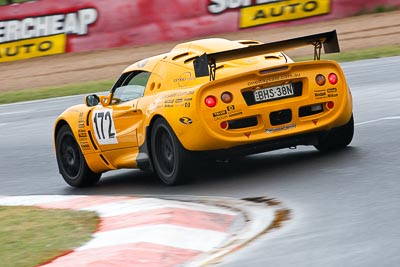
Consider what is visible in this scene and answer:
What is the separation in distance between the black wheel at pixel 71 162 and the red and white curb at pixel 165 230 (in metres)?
1.90

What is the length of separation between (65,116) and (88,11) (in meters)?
20.0

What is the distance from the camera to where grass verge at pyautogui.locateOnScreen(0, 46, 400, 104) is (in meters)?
Result: 24.6

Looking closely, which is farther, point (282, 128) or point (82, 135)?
point (82, 135)

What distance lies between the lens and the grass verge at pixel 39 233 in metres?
7.05

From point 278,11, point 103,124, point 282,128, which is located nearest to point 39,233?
point 282,128

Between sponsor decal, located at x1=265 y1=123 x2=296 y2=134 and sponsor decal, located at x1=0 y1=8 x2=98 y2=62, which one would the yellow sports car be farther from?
sponsor decal, located at x1=0 y1=8 x2=98 y2=62

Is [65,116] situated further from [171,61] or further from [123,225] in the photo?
[123,225]

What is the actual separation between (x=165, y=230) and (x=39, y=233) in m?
1.05

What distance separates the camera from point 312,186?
901 centimetres

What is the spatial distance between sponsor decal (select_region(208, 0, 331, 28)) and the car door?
21108mm

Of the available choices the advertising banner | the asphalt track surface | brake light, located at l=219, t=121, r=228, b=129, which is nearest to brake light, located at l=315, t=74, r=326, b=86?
the asphalt track surface

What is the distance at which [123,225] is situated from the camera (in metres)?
7.85

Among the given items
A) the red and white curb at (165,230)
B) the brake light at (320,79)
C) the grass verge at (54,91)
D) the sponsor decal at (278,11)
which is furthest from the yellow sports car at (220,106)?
the sponsor decal at (278,11)

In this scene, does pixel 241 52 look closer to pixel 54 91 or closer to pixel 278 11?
pixel 54 91
